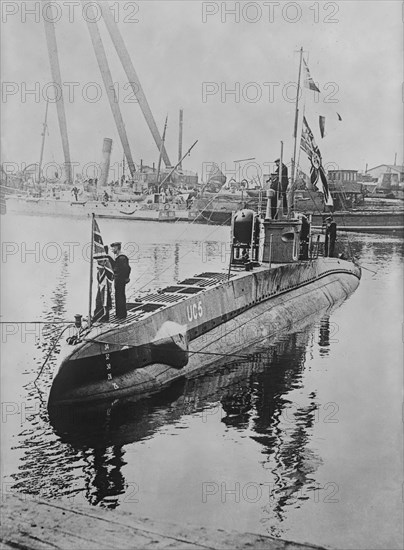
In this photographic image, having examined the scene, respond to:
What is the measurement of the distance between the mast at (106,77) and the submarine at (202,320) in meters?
3.41

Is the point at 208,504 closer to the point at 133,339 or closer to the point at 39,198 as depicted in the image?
the point at 133,339

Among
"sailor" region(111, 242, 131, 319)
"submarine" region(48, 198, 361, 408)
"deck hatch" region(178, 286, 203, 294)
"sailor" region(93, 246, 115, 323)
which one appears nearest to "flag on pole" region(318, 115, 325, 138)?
"submarine" region(48, 198, 361, 408)

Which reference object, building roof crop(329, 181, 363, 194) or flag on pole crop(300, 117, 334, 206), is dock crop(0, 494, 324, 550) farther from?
building roof crop(329, 181, 363, 194)

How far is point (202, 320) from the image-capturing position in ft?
42.8

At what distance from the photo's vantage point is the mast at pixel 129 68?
8.96 m

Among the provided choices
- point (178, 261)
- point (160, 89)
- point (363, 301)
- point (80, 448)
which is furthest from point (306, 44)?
point (178, 261)

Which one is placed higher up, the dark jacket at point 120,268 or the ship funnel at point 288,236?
the ship funnel at point 288,236

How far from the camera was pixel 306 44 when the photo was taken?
1156 cm

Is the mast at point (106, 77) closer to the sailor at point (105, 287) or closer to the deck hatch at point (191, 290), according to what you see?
the sailor at point (105, 287)

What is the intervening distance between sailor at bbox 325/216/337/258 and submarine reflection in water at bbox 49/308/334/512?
514 inches

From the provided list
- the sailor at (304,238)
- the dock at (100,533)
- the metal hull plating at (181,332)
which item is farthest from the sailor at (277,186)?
the dock at (100,533)

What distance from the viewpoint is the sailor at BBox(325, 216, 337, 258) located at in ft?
84.8

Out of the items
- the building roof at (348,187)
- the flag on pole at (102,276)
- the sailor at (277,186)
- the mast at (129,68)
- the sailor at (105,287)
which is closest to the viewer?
the mast at (129,68)

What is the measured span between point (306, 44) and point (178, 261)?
19289 mm
